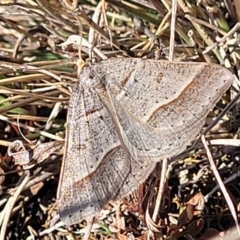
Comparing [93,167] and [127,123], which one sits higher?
[127,123]

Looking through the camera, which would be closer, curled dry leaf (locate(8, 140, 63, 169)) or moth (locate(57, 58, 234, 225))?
moth (locate(57, 58, 234, 225))

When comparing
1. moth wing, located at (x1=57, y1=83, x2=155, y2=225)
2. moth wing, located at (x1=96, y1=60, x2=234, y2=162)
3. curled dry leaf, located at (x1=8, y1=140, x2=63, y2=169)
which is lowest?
curled dry leaf, located at (x1=8, y1=140, x2=63, y2=169)

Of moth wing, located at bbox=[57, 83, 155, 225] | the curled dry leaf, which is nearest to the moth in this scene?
moth wing, located at bbox=[57, 83, 155, 225]

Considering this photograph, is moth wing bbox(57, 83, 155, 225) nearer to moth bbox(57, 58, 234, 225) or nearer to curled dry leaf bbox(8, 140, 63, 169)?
moth bbox(57, 58, 234, 225)

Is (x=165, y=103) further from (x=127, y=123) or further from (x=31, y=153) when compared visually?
(x=31, y=153)

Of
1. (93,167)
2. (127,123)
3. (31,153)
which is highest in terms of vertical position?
(127,123)

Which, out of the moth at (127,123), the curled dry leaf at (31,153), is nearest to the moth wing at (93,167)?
the moth at (127,123)

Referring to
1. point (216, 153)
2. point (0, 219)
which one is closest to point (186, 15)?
point (216, 153)

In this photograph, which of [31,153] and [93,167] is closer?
[93,167]

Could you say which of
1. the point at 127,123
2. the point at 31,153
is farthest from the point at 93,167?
the point at 31,153

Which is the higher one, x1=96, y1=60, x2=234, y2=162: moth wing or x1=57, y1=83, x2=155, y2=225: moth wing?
x1=96, y1=60, x2=234, y2=162: moth wing
